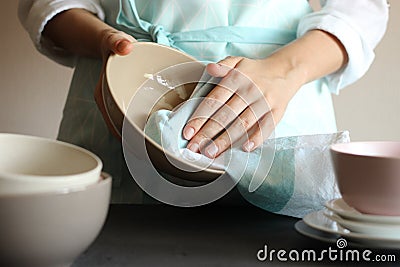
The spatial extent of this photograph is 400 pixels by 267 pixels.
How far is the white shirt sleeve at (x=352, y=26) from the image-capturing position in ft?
2.55

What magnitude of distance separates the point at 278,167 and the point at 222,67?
122mm

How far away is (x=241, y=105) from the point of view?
65 cm

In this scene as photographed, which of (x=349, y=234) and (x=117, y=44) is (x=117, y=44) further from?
(x=349, y=234)

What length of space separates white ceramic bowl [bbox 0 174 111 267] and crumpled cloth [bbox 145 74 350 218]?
6.8 inches

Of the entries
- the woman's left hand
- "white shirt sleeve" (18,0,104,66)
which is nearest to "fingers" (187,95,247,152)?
the woman's left hand

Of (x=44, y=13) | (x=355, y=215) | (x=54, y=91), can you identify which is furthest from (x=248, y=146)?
(x=54, y=91)

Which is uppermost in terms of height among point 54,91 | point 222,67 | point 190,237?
point 222,67

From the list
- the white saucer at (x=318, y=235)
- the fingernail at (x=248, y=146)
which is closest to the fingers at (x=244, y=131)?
the fingernail at (x=248, y=146)

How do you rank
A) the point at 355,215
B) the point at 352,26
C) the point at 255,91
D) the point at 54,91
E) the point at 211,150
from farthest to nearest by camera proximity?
the point at 54,91 → the point at 352,26 → the point at 255,91 → the point at 211,150 → the point at 355,215

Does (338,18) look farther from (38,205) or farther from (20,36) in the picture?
(20,36)

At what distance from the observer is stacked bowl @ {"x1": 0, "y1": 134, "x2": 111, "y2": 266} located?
1.19 feet

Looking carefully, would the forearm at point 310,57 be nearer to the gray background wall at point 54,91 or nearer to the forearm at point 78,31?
the forearm at point 78,31

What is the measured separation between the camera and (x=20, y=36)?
126 centimetres

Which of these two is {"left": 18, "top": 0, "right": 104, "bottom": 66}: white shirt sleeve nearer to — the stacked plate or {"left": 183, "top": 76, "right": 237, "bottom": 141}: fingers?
{"left": 183, "top": 76, "right": 237, "bottom": 141}: fingers
